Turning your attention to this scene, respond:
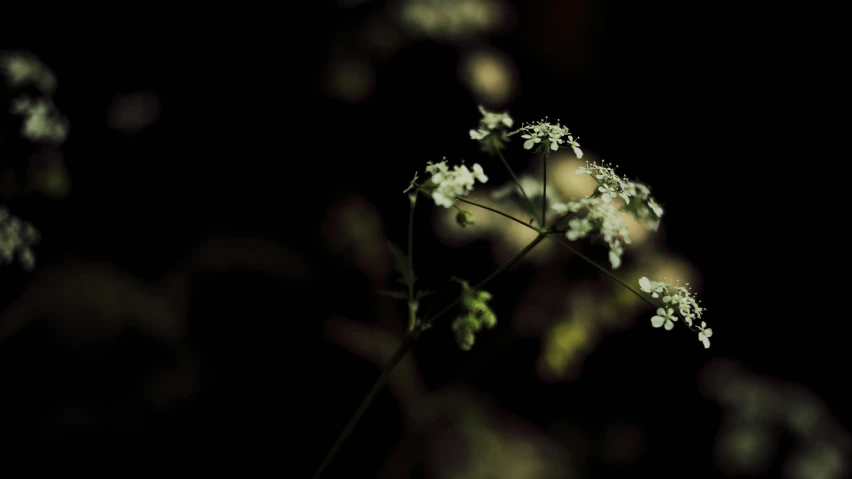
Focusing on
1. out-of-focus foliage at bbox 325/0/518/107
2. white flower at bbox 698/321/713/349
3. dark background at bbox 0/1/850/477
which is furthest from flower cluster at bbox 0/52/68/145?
white flower at bbox 698/321/713/349

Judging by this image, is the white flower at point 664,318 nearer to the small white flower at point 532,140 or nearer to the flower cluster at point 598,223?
the flower cluster at point 598,223

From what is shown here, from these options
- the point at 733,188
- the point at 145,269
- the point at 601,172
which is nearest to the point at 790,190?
the point at 733,188

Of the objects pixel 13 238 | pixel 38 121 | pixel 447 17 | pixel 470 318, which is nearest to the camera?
pixel 470 318

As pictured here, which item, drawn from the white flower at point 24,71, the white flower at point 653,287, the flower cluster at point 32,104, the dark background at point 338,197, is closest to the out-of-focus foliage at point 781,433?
the dark background at point 338,197

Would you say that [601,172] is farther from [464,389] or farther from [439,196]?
[464,389]

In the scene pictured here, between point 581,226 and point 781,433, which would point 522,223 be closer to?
point 581,226

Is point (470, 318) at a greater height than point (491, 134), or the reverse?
point (491, 134)

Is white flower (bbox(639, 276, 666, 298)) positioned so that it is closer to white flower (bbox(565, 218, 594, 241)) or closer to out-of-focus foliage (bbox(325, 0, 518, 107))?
white flower (bbox(565, 218, 594, 241))

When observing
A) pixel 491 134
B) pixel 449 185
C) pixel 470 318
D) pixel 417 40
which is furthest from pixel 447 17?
pixel 470 318
